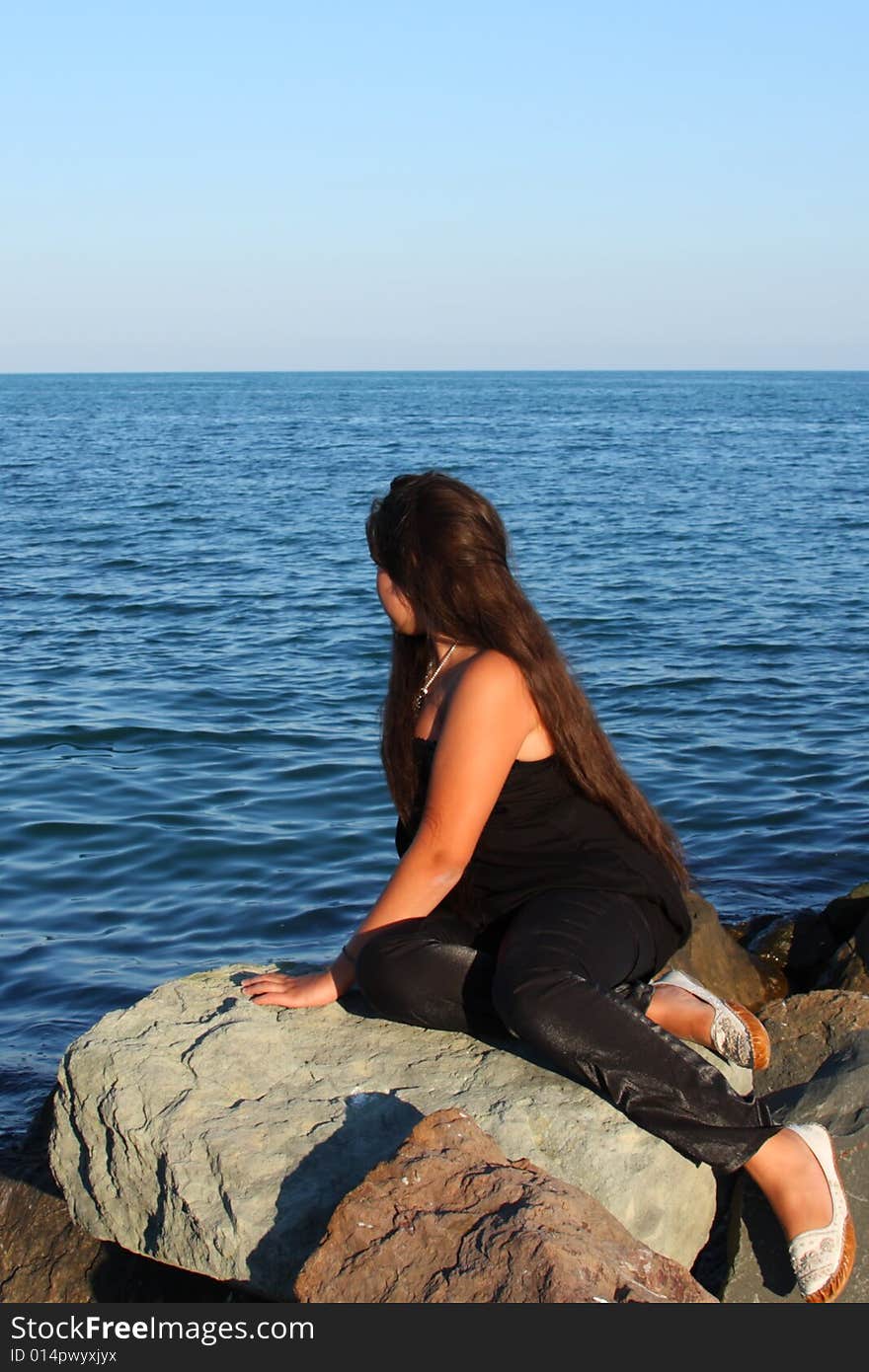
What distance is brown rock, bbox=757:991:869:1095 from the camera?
4453mm

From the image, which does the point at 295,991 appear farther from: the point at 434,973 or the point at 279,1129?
the point at 279,1129

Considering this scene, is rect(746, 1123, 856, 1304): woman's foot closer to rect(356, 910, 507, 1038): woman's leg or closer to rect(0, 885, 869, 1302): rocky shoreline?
rect(0, 885, 869, 1302): rocky shoreline

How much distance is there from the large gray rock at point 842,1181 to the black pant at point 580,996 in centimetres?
30

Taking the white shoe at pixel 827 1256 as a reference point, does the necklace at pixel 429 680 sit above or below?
above

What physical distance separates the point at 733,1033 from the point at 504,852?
0.82 meters

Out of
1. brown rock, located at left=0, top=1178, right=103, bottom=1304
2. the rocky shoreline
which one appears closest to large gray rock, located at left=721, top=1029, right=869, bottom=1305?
the rocky shoreline

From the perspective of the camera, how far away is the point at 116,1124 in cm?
371

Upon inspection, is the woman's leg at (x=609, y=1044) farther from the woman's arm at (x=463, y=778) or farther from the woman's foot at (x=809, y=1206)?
the woman's arm at (x=463, y=778)

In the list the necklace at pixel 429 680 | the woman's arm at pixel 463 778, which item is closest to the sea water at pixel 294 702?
the woman's arm at pixel 463 778

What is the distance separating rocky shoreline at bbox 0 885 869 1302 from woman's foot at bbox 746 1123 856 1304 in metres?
0.13

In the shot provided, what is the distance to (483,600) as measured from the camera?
387cm

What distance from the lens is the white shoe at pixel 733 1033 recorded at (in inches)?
154

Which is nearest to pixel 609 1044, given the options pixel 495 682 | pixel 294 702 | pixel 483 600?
pixel 495 682

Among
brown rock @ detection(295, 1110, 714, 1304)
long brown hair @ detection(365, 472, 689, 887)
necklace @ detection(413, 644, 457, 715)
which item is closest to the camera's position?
brown rock @ detection(295, 1110, 714, 1304)
